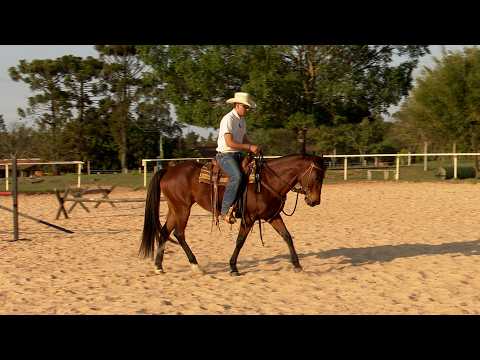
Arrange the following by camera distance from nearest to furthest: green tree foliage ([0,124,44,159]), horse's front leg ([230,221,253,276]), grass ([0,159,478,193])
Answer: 1. horse's front leg ([230,221,253,276])
2. grass ([0,159,478,193])
3. green tree foliage ([0,124,44,159])

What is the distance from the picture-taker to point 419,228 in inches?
408

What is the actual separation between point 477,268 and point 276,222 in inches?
108

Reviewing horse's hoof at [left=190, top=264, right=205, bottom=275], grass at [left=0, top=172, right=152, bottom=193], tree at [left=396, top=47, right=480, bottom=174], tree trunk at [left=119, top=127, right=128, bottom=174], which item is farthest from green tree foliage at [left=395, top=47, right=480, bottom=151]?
tree trunk at [left=119, top=127, right=128, bottom=174]

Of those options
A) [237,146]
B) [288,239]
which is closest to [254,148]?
[237,146]

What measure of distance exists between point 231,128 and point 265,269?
6.59 ft

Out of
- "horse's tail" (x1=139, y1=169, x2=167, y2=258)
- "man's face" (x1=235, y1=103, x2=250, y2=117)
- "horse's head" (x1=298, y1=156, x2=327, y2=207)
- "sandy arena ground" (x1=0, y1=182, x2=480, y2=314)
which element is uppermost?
"man's face" (x1=235, y1=103, x2=250, y2=117)

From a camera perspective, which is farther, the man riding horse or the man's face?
the man's face

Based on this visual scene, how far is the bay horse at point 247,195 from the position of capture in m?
6.78

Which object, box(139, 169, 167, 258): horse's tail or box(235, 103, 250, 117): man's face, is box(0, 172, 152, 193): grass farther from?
box(235, 103, 250, 117): man's face

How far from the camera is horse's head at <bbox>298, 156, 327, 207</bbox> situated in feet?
21.9

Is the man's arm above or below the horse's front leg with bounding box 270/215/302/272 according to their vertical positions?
above


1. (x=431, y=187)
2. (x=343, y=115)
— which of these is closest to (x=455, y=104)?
(x=343, y=115)

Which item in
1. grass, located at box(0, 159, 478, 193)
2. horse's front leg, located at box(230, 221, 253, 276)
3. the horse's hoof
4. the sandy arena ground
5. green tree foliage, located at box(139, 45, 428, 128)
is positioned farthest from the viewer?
green tree foliage, located at box(139, 45, 428, 128)
